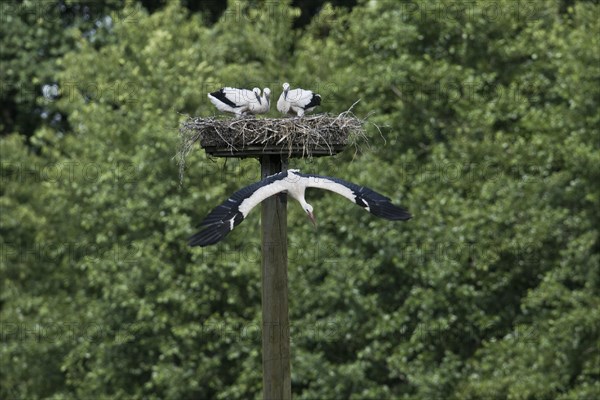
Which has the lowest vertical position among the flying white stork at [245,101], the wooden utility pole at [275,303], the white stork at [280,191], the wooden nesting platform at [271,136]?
the wooden utility pole at [275,303]

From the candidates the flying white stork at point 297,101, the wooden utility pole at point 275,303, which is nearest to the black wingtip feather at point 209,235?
the wooden utility pole at point 275,303

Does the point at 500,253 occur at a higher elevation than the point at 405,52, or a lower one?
lower

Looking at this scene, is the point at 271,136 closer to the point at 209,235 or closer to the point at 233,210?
the point at 233,210

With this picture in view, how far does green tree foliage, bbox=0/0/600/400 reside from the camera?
48.8ft

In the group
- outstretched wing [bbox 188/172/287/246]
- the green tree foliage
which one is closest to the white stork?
outstretched wing [bbox 188/172/287/246]

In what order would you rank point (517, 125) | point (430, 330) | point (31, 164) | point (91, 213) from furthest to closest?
point (31, 164) < point (91, 213) < point (517, 125) < point (430, 330)

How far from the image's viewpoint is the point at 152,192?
53.0 ft

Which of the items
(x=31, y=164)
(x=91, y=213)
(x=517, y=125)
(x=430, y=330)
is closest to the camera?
(x=430, y=330)

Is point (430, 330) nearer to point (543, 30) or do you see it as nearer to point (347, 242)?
point (347, 242)

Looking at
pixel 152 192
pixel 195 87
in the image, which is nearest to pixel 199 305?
pixel 152 192

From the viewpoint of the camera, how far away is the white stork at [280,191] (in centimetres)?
770

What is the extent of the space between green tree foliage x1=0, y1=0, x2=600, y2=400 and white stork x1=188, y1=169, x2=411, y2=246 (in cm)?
648

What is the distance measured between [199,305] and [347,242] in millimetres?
1995

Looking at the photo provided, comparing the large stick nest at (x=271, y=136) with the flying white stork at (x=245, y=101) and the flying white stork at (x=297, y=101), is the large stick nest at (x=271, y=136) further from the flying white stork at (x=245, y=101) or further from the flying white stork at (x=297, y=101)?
the flying white stork at (x=297, y=101)
